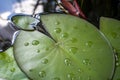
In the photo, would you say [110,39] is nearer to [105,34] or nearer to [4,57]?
[105,34]

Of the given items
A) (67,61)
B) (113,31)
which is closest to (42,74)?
(67,61)

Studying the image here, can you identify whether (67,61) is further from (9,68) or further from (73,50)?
(9,68)

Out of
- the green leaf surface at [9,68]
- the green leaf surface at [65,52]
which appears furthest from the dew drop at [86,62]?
the green leaf surface at [9,68]

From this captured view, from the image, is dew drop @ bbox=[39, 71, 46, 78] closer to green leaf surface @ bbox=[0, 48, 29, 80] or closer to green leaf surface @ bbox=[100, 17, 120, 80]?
green leaf surface @ bbox=[0, 48, 29, 80]

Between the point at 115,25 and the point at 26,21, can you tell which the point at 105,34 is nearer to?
the point at 115,25

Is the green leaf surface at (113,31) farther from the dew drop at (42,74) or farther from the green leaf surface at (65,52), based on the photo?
the dew drop at (42,74)

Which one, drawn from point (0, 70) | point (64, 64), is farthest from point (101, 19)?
point (0, 70)

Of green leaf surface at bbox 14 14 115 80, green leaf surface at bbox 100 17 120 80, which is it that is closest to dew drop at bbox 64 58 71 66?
green leaf surface at bbox 14 14 115 80
